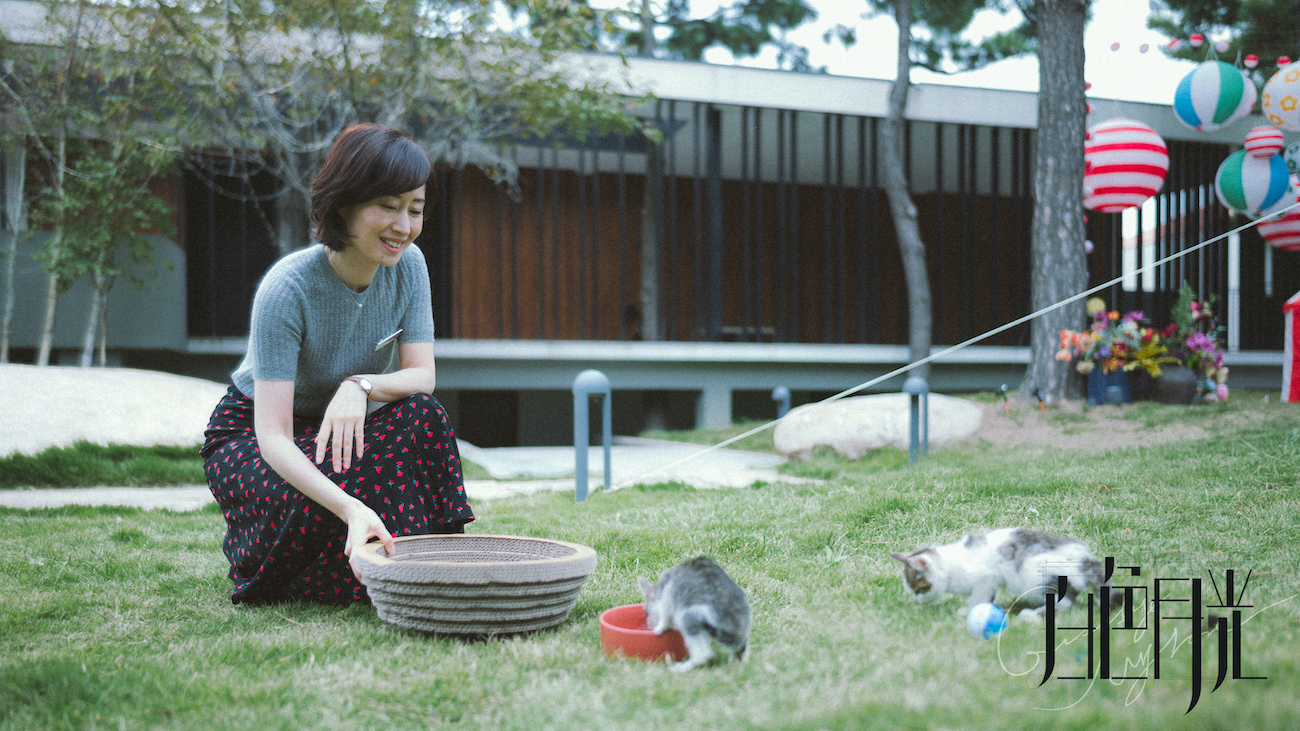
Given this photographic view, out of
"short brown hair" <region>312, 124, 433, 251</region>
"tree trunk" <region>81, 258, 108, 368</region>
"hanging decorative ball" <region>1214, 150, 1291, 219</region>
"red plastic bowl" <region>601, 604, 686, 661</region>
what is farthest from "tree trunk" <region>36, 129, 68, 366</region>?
"hanging decorative ball" <region>1214, 150, 1291, 219</region>

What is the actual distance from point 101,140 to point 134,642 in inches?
289

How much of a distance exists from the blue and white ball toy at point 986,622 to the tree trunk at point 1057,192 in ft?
19.1

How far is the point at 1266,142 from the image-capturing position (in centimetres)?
693

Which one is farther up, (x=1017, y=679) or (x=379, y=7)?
(x=379, y=7)

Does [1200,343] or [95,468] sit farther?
[1200,343]

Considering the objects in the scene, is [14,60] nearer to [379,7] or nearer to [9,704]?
[379,7]

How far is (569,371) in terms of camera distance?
973cm

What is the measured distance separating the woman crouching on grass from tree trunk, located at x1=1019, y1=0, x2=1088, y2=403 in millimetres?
5900

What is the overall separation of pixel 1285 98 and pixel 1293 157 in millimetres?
932

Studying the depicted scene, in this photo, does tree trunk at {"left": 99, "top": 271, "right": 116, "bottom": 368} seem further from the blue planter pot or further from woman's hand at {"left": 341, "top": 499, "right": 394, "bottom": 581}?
the blue planter pot

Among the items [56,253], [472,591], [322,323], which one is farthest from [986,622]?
[56,253]

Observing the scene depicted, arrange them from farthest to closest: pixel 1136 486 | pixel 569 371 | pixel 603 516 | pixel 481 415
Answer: pixel 481 415
pixel 569 371
pixel 603 516
pixel 1136 486

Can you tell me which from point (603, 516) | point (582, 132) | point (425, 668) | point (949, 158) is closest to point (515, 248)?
point (582, 132)

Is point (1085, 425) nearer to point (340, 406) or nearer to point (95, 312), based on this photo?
point (340, 406)
